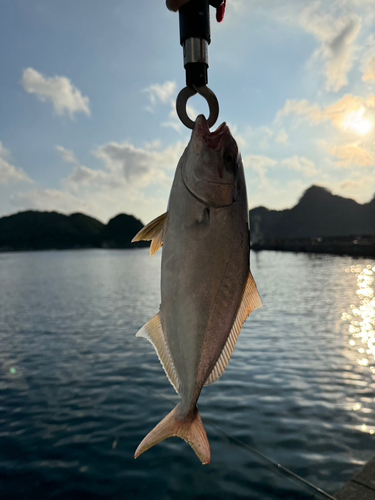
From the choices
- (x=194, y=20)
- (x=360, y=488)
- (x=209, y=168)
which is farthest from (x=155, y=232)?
(x=360, y=488)

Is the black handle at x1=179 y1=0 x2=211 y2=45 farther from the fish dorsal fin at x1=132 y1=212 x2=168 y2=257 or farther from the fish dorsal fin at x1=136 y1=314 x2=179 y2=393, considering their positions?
the fish dorsal fin at x1=136 y1=314 x2=179 y2=393

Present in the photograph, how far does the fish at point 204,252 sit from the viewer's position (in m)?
2.84

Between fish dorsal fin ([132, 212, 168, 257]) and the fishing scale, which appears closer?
the fishing scale

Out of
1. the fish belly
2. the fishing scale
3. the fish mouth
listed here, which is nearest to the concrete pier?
the fish belly

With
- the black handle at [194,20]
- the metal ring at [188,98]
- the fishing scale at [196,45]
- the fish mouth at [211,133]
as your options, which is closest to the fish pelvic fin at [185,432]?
the fish mouth at [211,133]

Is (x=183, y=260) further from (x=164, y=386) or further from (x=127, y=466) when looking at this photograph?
(x=164, y=386)

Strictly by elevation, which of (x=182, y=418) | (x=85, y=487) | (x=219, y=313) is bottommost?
(x=85, y=487)

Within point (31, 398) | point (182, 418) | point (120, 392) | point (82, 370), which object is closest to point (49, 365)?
point (82, 370)

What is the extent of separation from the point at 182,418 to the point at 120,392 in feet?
44.1

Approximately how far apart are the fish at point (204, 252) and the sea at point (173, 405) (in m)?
7.78

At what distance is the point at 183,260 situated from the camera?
2.82m

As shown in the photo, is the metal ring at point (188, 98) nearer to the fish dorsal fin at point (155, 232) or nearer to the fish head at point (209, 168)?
the fish head at point (209, 168)

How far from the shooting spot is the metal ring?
270 centimetres

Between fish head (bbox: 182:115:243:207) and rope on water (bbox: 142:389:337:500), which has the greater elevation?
fish head (bbox: 182:115:243:207)
